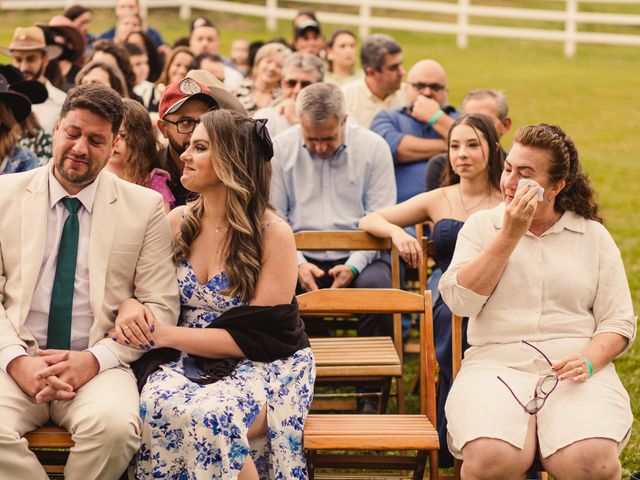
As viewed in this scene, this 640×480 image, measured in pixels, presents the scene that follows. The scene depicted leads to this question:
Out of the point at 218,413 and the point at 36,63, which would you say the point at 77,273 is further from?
the point at 36,63

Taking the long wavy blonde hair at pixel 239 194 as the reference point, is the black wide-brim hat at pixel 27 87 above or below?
above

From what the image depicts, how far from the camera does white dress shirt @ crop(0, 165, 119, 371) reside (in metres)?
4.79

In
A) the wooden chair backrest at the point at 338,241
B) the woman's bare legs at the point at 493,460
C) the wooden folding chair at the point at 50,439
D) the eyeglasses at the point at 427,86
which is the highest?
the eyeglasses at the point at 427,86

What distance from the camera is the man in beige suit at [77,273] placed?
4.58m

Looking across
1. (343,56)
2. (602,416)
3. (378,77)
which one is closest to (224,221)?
(602,416)

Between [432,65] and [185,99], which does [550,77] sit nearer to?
[432,65]

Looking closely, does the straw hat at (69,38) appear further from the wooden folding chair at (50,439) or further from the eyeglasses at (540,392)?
the eyeglasses at (540,392)

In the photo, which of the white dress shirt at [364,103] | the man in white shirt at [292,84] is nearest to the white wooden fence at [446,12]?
the white dress shirt at [364,103]

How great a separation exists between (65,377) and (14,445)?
368 millimetres

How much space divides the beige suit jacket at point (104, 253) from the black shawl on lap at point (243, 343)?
0.10m

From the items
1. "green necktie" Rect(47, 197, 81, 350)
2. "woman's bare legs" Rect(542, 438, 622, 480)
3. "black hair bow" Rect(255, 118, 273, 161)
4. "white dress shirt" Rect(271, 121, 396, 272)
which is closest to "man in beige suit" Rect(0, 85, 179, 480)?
"green necktie" Rect(47, 197, 81, 350)

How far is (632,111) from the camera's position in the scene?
70.2ft

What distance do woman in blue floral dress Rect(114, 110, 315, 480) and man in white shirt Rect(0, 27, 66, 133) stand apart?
385 cm

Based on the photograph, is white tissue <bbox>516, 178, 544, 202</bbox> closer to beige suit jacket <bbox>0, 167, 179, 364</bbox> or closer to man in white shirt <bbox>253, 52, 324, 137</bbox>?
beige suit jacket <bbox>0, 167, 179, 364</bbox>
